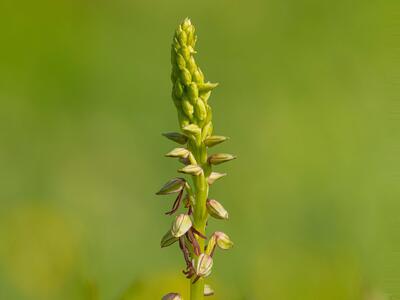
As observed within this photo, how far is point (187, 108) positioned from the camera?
2.75ft

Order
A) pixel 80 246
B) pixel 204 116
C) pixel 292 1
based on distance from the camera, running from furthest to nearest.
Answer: pixel 292 1
pixel 80 246
pixel 204 116

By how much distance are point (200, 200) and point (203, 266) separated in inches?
2.3

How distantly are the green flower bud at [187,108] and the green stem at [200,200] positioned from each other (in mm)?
30

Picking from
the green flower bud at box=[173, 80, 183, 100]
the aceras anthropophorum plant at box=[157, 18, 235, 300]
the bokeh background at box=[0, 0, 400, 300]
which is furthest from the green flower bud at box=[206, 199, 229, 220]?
the bokeh background at box=[0, 0, 400, 300]

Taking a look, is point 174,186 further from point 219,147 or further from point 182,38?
point 219,147

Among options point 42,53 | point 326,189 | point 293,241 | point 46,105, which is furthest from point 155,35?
point 293,241

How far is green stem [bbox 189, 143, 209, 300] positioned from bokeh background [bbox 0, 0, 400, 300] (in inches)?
8.3

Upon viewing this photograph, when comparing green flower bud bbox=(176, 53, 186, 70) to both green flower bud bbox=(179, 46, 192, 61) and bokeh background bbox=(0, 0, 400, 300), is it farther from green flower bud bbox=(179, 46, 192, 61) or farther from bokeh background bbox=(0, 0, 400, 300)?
bokeh background bbox=(0, 0, 400, 300)

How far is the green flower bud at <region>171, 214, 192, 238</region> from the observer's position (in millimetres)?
797

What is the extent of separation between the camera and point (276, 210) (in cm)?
172

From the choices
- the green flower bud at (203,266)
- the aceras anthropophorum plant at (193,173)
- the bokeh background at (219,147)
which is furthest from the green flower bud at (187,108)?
the bokeh background at (219,147)

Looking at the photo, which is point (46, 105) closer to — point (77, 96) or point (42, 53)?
point (77, 96)

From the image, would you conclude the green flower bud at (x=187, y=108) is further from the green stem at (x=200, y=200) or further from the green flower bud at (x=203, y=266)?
the green flower bud at (x=203, y=266)

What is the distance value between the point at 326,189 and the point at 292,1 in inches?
29.6
